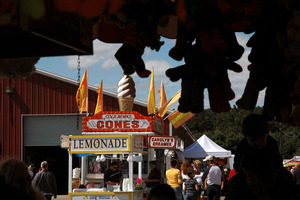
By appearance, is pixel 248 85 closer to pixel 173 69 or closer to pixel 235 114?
pixel 173 69

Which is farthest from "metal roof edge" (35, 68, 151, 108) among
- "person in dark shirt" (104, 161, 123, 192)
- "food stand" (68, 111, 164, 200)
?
"person in dark shirt" (104, 161, 123, 192)

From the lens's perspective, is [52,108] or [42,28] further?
[52,108]

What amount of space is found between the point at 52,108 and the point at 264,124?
2797 centimetres

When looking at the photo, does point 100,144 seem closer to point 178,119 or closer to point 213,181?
point 213,181

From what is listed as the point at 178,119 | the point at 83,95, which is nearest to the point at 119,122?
the point at 178,119

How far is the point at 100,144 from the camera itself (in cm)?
1653

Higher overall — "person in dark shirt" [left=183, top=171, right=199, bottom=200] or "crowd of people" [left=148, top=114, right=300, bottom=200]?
"crowd of people" [left=148, top=114, right=300, bottom=200]

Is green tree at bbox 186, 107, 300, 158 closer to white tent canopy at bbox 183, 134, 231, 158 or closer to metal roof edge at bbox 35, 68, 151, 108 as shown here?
metal roof edge at bbox 35, 68, 151, 108

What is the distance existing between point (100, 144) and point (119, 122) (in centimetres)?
242

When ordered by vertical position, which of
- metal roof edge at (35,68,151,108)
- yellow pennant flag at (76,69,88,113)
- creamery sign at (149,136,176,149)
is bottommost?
creamery sign at (149,136,176,149)

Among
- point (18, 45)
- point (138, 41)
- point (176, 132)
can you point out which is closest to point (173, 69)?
point (138, 41)

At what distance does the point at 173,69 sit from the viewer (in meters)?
3.82

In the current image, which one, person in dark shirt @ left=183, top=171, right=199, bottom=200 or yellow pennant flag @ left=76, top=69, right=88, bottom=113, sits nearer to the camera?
person in dark shirt @ left=183, top=171, right=199, bottom=200

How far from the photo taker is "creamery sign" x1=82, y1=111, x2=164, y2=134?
18766mm
